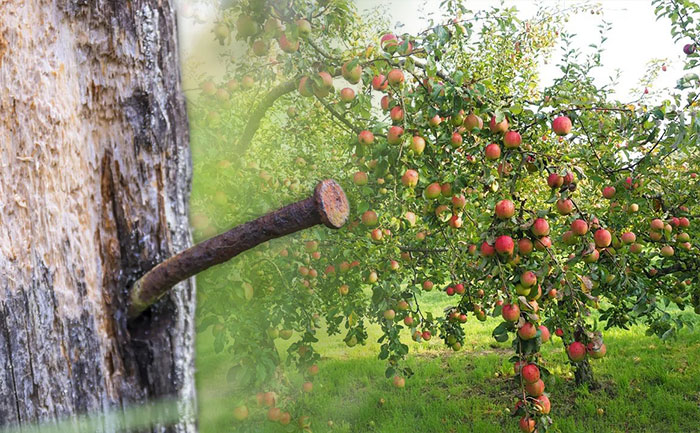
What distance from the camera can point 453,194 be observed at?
208 centimetres

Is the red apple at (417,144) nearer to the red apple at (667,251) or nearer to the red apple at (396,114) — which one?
the red apple at (396,114)

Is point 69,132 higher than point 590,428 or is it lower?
higher

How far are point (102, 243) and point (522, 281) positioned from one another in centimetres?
146

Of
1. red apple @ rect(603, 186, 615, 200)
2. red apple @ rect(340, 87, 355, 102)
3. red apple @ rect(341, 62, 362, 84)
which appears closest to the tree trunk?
red apple @ rect(341, 62, 362, 84)

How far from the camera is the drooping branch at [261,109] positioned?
112 inches

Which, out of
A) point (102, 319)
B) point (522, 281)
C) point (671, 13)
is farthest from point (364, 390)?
point (102, 319)

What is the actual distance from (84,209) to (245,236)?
245mm

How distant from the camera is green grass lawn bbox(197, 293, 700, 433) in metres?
4.23

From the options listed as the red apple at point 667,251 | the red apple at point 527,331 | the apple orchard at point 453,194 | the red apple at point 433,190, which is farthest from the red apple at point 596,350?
the red apple at point 667,251

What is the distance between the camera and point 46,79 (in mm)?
734

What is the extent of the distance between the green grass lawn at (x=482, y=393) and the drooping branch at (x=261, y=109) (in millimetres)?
1493

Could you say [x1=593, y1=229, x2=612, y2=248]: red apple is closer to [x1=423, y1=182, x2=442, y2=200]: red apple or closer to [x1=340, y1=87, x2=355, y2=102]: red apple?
[x1=423, y1=182, x2=442, y2=200]: red apple

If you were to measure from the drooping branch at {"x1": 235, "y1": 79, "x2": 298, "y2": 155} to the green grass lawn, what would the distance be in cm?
149

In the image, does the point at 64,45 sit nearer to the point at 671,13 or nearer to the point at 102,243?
the point at 102,243
